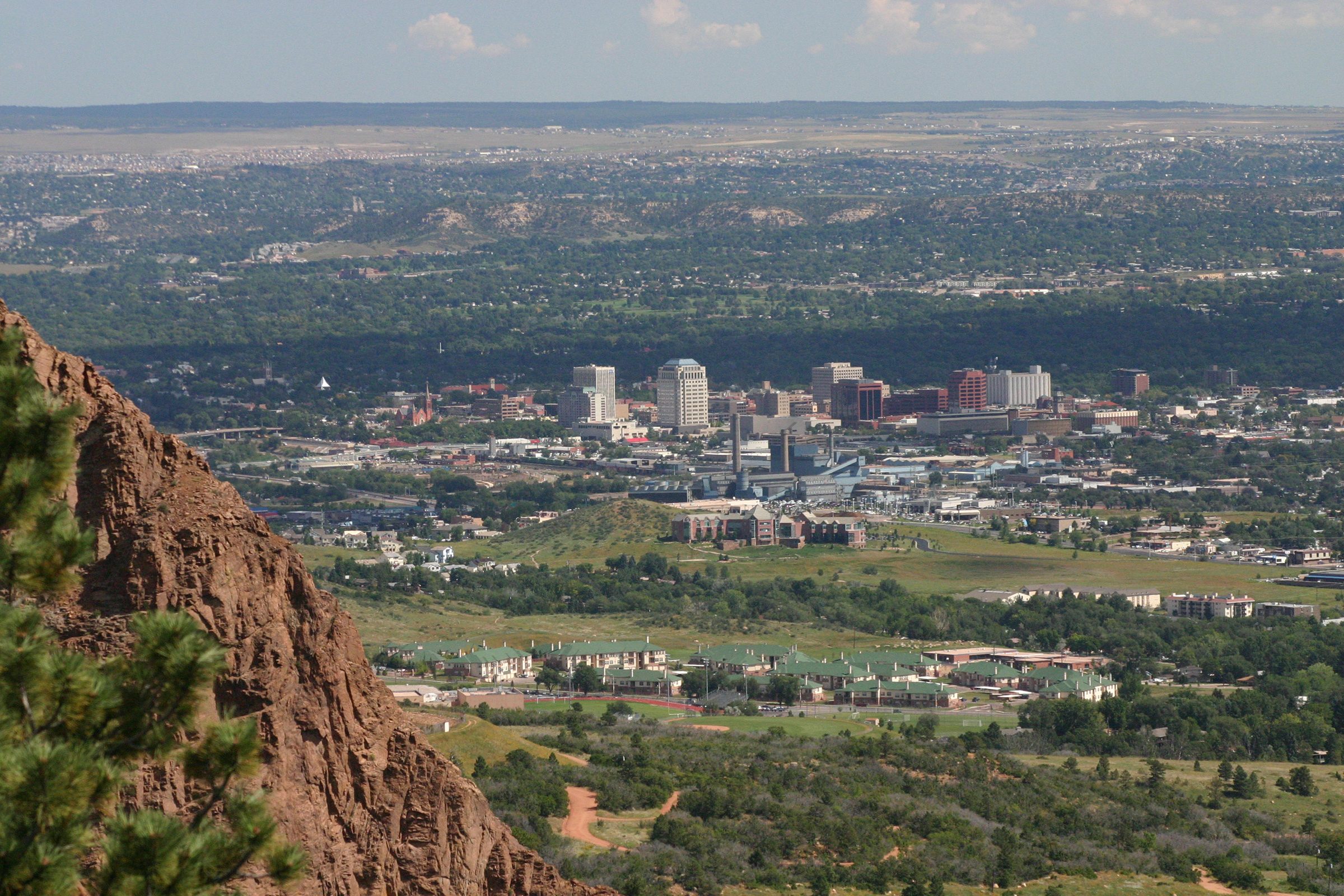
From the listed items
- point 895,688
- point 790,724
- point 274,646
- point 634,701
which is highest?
point 274,646

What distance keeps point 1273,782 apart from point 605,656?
82.7 feet

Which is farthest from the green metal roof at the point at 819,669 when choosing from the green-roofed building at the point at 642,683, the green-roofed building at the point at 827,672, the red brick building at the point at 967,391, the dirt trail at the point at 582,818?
the red brick building at the point at 967,391

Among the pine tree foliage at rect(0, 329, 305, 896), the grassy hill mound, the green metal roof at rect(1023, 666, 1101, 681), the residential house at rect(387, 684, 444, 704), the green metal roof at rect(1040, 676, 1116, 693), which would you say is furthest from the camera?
the grassy hill mound

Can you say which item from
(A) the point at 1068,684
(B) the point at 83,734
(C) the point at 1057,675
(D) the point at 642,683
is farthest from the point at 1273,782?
(B) the point at 83,734

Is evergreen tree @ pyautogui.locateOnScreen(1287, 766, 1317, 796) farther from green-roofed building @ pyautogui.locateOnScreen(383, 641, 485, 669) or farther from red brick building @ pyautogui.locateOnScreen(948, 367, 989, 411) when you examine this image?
red brick building @ pyautogui.locateOnScreen(948, 367, 989, 411)

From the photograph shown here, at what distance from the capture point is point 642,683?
7219 cm

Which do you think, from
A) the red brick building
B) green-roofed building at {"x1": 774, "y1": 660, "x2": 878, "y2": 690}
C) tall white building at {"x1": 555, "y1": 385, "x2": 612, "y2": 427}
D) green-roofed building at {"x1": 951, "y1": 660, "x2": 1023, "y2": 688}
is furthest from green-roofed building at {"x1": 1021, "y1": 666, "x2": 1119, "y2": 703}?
tall white building at {"x1": 555, "y1": 385, "x2": 612, "y2": 427}

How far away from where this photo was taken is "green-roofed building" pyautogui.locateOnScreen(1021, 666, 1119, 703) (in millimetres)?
71762

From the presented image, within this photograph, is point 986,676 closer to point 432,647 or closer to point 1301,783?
point 432,647

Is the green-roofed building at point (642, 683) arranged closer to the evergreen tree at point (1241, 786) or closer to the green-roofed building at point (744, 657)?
the green-roofed building at point (744, 657)

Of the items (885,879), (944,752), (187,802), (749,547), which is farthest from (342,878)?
(749,547)

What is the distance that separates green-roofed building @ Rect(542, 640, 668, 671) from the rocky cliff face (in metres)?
55.1

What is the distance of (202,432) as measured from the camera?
18212cm

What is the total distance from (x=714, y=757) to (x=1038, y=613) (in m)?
42.4
